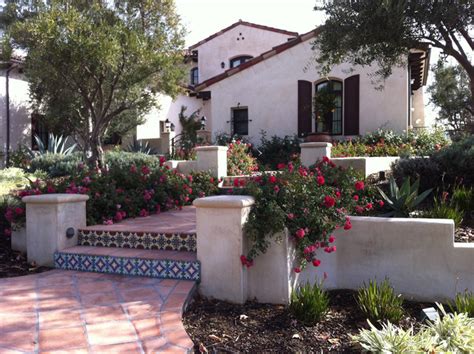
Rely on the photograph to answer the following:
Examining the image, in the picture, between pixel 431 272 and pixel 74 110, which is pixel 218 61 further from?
pixel 431 272

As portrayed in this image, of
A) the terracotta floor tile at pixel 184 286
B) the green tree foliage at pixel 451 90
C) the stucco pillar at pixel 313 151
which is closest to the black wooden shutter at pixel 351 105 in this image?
the stucco pillar at pixel 313 151

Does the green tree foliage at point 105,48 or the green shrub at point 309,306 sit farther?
the green tree foliage at point 105,48

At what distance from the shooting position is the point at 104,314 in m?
3.28

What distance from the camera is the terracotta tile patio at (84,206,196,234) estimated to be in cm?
469

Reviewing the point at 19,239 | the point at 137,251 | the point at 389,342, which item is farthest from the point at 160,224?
the point at 389,342

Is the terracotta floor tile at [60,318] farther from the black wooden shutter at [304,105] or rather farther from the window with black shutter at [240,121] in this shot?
the window with black shutter at [240,121]

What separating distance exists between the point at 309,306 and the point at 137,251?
80.7 inches

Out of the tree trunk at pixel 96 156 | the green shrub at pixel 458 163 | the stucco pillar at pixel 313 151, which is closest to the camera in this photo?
the green shrub at pixel 458 163

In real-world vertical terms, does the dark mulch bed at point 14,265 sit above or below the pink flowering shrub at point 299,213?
below

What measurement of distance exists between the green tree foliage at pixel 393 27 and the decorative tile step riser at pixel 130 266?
423cm

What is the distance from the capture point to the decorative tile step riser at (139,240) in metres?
4.43

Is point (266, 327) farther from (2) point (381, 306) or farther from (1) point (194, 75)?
(1) point (194, 75)

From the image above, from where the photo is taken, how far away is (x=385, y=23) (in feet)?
18.7

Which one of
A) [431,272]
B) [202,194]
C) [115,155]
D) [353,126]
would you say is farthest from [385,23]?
[115,155]
